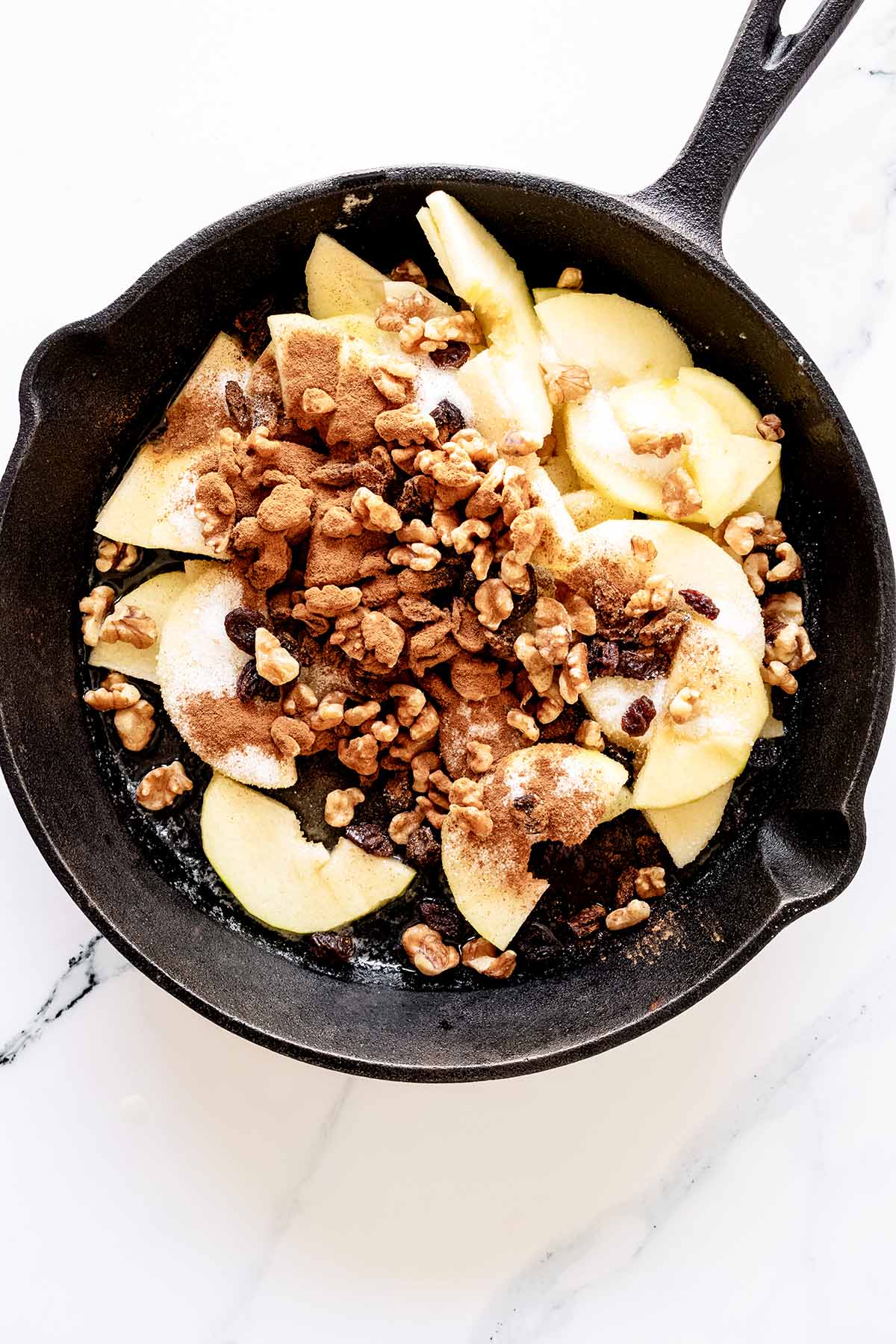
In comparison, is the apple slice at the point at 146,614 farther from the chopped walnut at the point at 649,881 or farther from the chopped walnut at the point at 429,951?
the chopped walnut at the point at 649,881

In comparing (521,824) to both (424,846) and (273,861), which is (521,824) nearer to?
(424,846)

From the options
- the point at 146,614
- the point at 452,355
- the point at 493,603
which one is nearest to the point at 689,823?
the point at 493,603

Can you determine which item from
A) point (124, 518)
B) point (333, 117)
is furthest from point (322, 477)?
point (333, 117)

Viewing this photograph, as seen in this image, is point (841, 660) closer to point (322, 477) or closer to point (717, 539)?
point (717, 539)

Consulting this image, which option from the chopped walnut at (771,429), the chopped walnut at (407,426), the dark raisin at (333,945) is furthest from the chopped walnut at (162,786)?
the chopped walnut at (771,429)

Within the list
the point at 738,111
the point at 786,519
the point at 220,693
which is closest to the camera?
the point at 738,111
